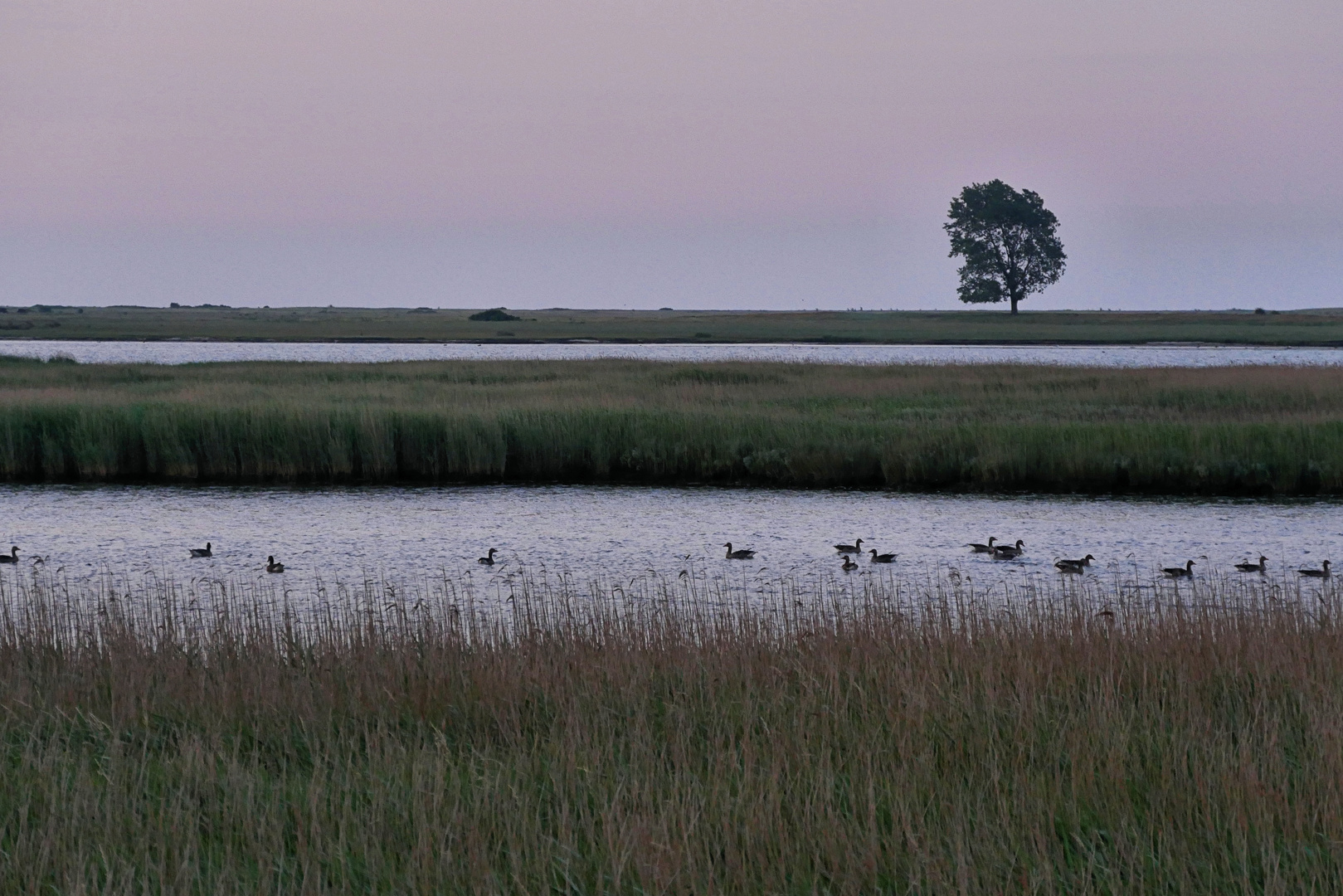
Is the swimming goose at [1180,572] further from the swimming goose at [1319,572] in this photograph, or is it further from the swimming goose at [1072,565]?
the swimming goose at [1319,572]

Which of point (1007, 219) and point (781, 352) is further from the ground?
point (1007, 219)

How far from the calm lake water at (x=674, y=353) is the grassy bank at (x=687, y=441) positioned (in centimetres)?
2559

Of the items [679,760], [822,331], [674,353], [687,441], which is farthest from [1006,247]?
[679,760]

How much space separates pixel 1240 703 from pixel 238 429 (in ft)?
74.5

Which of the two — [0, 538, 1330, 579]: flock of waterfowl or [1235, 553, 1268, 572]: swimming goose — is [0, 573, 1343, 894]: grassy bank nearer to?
[0, 538, 1330, 579]: flock of waterfowl

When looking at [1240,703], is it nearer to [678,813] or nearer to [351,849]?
[678,813]

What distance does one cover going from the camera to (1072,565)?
600 inches

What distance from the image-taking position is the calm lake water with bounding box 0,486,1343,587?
16.2 meters

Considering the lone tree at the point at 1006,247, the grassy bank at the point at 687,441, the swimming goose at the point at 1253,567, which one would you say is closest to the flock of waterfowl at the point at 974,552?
the swimming goose at the point at 1253,567

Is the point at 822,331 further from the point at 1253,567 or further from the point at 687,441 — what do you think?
the point at 1253,567

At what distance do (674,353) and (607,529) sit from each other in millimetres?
52591

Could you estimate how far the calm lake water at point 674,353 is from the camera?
2351 inches

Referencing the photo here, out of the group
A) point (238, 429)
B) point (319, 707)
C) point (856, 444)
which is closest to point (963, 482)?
point (856, 444)

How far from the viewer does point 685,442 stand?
2608 cm
